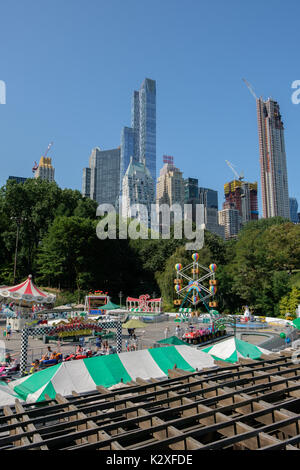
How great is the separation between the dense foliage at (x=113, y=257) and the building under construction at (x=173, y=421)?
131 feet

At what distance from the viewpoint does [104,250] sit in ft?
197

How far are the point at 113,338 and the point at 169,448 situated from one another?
24.9 meters

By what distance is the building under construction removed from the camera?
4430 millimetres

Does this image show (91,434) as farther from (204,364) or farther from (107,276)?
(107,276)

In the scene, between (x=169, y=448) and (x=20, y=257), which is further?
(x=20, y=257)

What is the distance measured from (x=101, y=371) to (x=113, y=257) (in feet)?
162

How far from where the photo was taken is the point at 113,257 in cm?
6125

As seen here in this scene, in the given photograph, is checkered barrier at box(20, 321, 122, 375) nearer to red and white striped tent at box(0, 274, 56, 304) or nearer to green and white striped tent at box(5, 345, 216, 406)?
green and white striped tent at box(5, 345, 216, 406)

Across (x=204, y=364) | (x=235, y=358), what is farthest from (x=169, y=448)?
(x=235, y=358)

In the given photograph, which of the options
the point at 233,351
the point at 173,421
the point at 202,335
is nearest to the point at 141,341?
the point at 202,335

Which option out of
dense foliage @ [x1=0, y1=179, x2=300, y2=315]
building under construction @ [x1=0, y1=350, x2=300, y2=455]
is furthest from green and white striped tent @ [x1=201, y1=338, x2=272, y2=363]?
dense foliage @ [x1=0, y1=179, x2=300, y2=315]

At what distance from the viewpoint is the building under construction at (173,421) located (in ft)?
14.5

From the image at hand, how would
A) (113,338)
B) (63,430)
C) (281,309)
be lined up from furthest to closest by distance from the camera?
(281,309) < (113,338) < (63,430)

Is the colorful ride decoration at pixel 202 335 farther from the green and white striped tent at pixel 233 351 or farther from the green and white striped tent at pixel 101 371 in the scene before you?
the green and white striped tent at pixel 101 371
